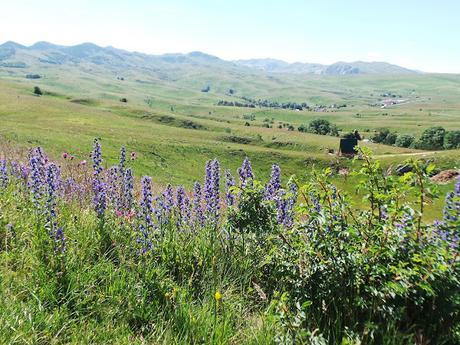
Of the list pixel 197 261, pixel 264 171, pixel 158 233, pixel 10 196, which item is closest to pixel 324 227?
pixel 197 261

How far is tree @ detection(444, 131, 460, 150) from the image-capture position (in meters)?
113

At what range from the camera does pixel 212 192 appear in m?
7.50

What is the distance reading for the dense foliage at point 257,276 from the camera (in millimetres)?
3803

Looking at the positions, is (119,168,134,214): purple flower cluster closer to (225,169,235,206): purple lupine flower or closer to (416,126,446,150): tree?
(225,169,235,206): purple lupine flower

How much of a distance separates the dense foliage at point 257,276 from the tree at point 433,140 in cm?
12065

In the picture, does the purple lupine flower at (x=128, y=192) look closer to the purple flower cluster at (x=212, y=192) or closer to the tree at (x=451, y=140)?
the purple flower cluster at (x=212, y=192)

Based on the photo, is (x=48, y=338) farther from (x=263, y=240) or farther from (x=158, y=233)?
(x=263, y=240)

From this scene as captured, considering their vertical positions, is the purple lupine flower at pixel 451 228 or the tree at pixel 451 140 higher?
the purple lupine flower at pixel 451 228

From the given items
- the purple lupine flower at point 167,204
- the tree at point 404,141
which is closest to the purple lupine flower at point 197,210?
the purple lupine flower at point 167,204

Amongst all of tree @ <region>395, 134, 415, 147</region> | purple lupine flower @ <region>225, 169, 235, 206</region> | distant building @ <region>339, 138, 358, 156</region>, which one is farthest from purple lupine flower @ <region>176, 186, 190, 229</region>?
tree @ <region>395, 134, 415, 147</region>

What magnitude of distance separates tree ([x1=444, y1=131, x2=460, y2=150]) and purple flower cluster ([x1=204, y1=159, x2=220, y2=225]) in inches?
4761

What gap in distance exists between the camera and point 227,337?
3.97 m

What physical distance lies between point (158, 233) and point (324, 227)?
8.39ft

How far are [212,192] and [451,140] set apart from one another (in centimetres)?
12490
